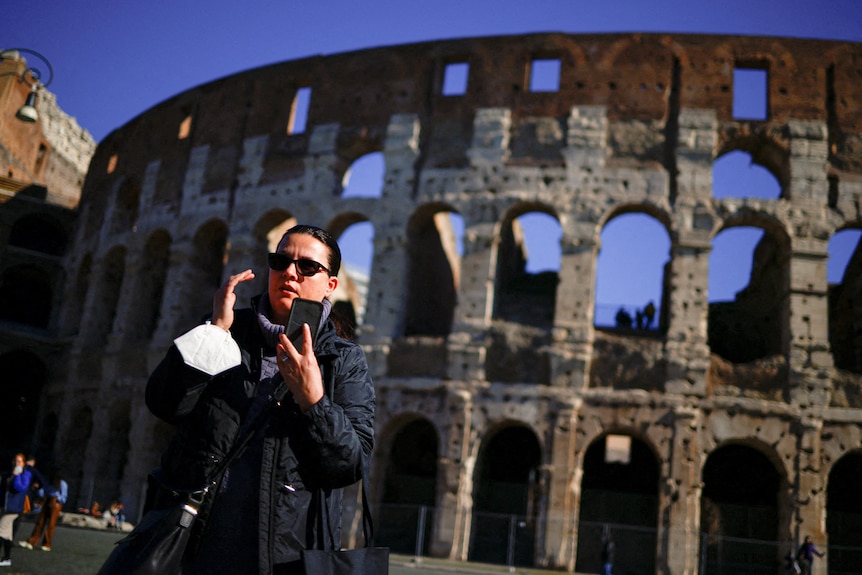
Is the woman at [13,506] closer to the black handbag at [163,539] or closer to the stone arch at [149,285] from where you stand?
the black handbag at [163,539]

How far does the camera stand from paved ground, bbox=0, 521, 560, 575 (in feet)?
26.5

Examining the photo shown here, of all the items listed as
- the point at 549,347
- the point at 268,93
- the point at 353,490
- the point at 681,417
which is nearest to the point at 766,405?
the point at 681,417

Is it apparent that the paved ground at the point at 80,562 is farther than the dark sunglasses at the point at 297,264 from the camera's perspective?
Yes

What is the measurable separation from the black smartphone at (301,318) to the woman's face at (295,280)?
0.33 feet

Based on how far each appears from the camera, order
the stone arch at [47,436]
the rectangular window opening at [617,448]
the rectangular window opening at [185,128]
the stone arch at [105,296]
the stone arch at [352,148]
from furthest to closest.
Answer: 1. the rectangular window opening at [617,448]
2. the stone arch at [105,296]
3. the stone arch at [47,436]
4. the rectangular window opening at [185,128]
5. the stone arch at [352,148]

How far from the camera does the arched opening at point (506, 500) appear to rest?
16.5m

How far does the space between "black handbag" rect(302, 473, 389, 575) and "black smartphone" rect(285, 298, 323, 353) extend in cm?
41

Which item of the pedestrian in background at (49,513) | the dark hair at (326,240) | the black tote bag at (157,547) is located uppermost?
the dark hair at (326,240)

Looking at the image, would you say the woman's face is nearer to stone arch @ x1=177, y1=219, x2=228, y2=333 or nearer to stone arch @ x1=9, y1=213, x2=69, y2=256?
stone arch @ x1=177, y1=219, x2=228, y2=333

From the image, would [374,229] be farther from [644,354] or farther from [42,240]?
[42,240]

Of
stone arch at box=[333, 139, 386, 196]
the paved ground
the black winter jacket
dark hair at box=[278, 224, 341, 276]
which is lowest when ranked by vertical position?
the paved ground

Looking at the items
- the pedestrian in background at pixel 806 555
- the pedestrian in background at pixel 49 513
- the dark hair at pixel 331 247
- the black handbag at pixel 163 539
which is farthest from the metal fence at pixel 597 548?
the black handbag at pixel 163 539

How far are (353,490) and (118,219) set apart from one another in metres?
12.0

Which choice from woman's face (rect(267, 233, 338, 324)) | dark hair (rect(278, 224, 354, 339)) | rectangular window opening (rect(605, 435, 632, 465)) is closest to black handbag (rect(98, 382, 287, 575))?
woman's face (rect(267, 233, 338, 324))
